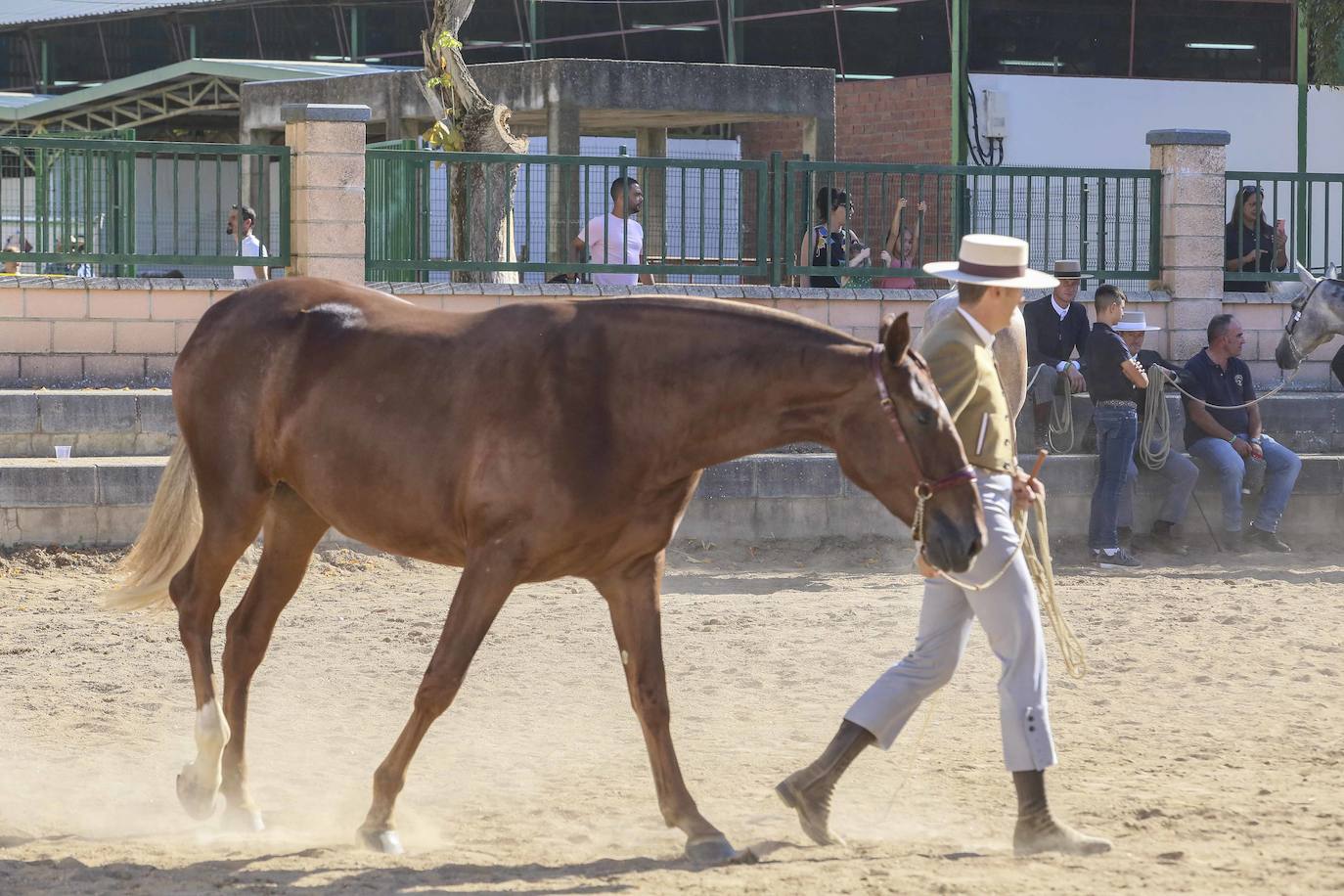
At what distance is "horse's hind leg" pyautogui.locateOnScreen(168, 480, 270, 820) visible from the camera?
5.66 metres

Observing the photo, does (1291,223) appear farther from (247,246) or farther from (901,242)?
(247,246)

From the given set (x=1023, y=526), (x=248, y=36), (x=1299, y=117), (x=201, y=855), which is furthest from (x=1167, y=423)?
(x=248, y=36)

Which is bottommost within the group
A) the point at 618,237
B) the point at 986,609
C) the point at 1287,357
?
the point at 986,609

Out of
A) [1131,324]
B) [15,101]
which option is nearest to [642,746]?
[1131,324]

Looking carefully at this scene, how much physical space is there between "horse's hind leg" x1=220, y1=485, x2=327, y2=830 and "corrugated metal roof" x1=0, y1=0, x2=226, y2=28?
22118 mm

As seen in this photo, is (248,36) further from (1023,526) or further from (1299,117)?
(1023,526)

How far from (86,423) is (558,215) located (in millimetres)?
3752

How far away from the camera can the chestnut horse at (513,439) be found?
4.95m

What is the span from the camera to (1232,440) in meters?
12.6

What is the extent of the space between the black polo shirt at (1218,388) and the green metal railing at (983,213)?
6.05 ft

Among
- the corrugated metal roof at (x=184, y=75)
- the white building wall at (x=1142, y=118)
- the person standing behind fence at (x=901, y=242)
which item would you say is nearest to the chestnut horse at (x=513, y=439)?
the person standing behind fence at (x=901, y=242)

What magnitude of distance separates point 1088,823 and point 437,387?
2.40 m

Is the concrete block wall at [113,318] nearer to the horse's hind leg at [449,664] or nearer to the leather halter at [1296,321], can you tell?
the leather halter at [1296,321]

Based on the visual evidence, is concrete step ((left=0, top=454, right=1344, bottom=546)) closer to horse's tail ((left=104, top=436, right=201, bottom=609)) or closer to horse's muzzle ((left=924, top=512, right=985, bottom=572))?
horse's tail ((left=104, top=436, right=201, bottom=609))
